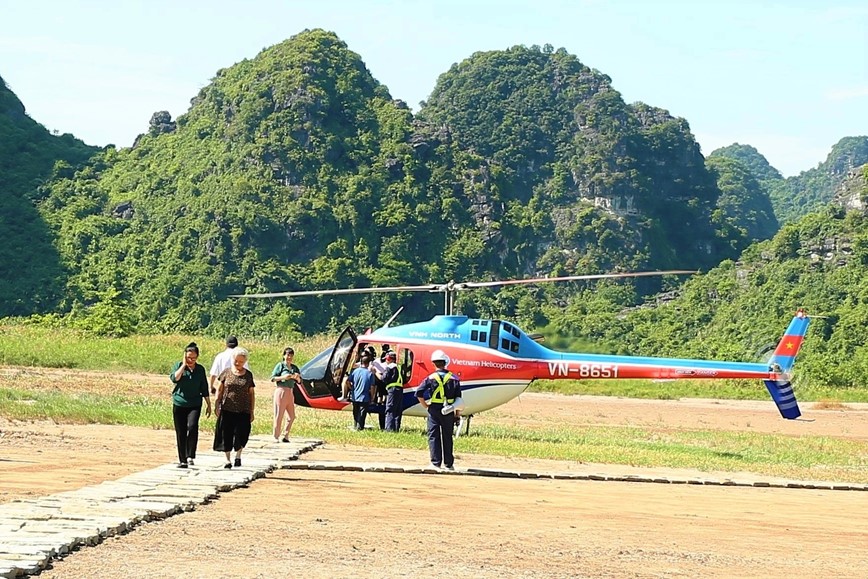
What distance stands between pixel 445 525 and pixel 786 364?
13288 millimetres

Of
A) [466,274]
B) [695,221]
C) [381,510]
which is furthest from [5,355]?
[695,221]

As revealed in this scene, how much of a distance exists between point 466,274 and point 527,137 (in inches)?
1104

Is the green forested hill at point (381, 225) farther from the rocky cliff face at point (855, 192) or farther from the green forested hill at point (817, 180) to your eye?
the green forested hill at point (817, 180)

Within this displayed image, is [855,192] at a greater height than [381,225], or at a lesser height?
greater

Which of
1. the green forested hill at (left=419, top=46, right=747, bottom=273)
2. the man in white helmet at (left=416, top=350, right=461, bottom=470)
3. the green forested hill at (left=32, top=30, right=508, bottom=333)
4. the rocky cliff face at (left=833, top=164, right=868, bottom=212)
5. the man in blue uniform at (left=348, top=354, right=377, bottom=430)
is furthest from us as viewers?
the green forested hill at (left=419, top=46, right=747, bottom=273)

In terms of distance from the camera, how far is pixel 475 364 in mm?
22094

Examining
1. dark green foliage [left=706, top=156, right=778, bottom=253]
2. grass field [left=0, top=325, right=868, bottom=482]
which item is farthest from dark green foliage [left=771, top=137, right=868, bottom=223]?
grass field [left=0, top=325, right=868, bottom=482]

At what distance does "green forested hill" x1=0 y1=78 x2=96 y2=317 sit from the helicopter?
2240 inches

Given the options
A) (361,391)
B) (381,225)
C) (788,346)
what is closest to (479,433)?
(361,391)

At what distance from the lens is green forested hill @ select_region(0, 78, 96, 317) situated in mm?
76312

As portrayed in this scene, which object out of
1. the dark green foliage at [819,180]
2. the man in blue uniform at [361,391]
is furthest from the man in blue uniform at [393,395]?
the dark green foliage at [819,180]

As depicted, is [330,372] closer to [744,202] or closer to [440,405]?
[440,405]

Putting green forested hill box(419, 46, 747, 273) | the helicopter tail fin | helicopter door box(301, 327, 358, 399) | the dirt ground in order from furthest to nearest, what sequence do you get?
1. green forested hill box(419, 46, 747, 273)
2. the helicopter tail fin
3. helicopter door box(301, 327, 358, 399)
4. the dirt ground

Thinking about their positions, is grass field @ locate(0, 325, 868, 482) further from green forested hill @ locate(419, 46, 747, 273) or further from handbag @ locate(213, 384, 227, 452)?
green forested hill @ locate(419, 46, 747, 273)
